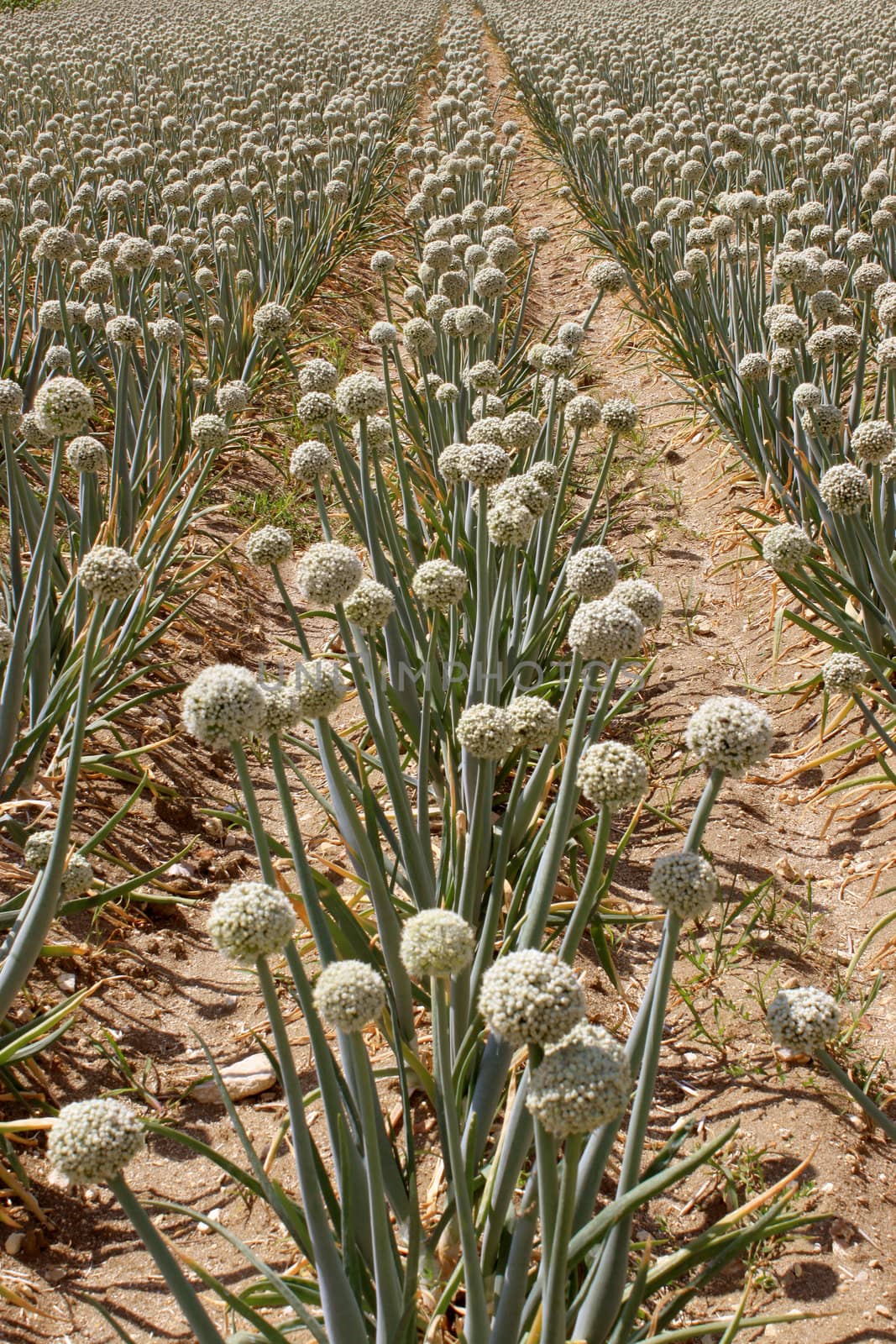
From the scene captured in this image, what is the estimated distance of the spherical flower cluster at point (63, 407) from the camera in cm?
231

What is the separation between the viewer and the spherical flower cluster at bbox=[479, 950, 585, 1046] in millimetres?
1108

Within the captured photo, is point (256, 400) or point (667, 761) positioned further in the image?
point (256, 400)

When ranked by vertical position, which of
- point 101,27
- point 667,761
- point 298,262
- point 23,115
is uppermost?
point 101,27

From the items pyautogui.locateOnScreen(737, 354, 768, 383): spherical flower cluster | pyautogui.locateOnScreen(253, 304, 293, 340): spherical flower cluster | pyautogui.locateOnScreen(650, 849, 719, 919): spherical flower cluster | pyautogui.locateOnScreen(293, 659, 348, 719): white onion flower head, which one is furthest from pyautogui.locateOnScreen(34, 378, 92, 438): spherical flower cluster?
pyautogui.locateOnScreen(737, 354, 768, 383): spherical flower cluster

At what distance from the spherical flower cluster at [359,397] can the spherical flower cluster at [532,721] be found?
98 centimetres

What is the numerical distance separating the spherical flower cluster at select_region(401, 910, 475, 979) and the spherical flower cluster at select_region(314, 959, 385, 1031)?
55 mm

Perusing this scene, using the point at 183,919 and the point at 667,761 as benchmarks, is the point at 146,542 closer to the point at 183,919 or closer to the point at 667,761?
the point at 183,919

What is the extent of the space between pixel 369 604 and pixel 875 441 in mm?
1369

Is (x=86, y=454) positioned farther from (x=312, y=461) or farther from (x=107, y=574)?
(x=107, y=574)

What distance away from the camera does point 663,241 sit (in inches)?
216

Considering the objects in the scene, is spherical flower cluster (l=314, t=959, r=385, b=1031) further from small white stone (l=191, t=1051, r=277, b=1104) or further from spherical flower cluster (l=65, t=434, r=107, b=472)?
spherical flower cluster (l=65, t=434, r=107, b=472)

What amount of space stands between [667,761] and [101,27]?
15.7m

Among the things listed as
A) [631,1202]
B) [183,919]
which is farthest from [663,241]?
[631,1202]

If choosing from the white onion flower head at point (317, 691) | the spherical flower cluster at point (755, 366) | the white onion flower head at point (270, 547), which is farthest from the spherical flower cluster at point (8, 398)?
the spherical flower cluster at point (755, 366)
